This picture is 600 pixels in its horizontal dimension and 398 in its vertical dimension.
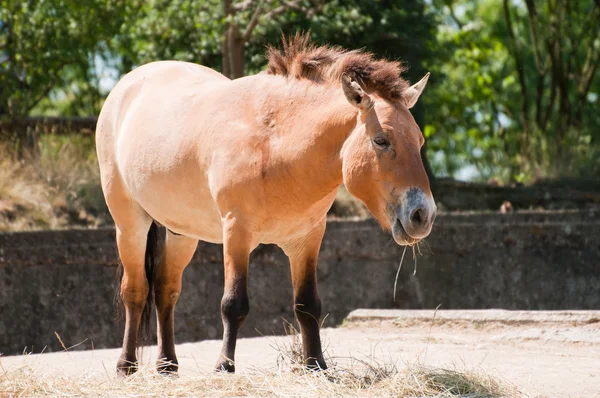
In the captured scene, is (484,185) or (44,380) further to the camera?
(484,185)

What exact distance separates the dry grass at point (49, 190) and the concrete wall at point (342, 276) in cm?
134

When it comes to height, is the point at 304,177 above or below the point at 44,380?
above

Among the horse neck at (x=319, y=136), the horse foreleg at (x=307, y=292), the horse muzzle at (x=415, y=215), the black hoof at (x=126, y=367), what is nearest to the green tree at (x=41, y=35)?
the black hoof at (x=126, y=367)

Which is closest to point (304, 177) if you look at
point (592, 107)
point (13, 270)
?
point (13, 270)

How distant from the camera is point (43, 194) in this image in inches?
477

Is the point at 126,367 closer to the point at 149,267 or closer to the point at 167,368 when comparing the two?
the point at 167,368

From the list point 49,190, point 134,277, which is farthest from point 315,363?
point 49,190

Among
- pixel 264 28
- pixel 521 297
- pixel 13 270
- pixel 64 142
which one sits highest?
pixel 264 28

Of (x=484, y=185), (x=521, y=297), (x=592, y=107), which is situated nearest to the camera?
(x=521, y=297)

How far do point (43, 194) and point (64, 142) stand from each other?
1383mm

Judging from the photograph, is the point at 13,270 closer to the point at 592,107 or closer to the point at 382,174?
the point at 382,174

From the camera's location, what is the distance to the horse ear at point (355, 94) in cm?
500

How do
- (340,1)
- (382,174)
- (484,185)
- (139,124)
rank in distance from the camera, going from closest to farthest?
(382,174) < (139,124) < (340,1) < (484,185)

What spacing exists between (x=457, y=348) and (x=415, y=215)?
3.04 m
